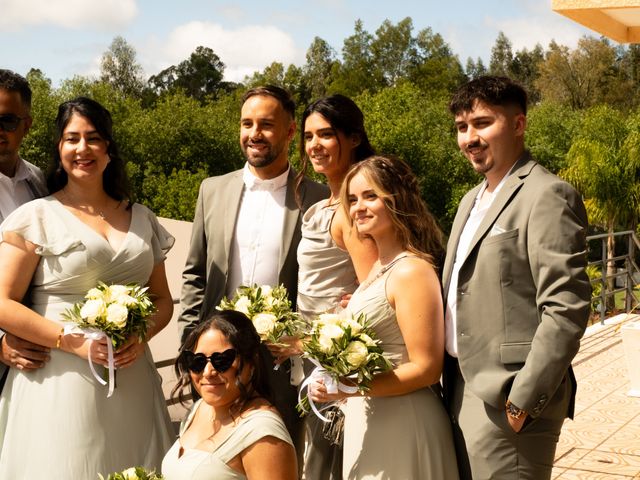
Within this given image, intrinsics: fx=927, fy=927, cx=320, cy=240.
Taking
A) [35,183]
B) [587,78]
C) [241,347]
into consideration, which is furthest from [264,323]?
[587,78]

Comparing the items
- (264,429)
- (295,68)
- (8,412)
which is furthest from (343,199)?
(295,68)

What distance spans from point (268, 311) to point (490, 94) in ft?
4.07

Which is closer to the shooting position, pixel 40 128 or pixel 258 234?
pixel 258 234

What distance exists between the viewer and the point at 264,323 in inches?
145

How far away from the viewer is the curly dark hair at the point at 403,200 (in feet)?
11.1

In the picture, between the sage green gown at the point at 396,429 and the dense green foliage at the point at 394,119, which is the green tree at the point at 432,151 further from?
the sage green gown at the point at 396,429

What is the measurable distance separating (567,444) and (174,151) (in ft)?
160

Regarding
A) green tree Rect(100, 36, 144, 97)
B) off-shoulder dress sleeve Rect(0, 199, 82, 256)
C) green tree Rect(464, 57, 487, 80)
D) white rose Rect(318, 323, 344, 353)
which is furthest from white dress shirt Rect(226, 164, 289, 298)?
green tree Rect(464, 57, 487, 80)

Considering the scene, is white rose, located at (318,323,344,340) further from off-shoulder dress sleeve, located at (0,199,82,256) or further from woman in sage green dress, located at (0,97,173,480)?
off-shoulder dress sleeve, located at (0,199,82,256)

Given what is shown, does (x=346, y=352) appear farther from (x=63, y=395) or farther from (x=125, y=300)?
(x=63, y=395)

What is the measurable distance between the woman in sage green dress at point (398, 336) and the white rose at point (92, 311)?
94cm

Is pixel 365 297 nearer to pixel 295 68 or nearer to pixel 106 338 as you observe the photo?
pixel 106 338

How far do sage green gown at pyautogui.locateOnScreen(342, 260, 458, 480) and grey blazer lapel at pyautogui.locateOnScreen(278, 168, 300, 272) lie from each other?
39.7 inches

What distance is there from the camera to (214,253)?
4445 mm
